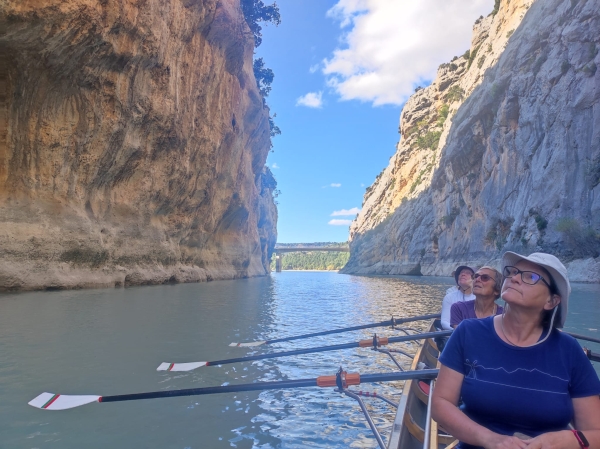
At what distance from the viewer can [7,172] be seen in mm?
16266

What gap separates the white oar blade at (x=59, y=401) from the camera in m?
4.41

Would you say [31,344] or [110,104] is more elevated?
[110,104]

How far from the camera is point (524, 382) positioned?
218cm

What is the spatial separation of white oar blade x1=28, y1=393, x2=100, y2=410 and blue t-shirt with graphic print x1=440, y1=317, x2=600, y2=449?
3.91 meters

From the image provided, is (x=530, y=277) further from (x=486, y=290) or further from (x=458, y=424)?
(x=486, y=290)

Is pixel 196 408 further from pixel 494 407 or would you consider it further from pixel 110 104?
pixel 110 104

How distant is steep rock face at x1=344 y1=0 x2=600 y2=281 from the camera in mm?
25125

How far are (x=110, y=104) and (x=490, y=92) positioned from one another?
3367cm

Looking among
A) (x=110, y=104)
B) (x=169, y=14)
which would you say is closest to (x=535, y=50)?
(x=169, y=14)

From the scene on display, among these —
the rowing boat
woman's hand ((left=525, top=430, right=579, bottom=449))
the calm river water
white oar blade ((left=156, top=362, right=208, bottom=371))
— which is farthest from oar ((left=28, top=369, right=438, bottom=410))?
white oar blade ((left=156, top=362, right=208, bottom=371))

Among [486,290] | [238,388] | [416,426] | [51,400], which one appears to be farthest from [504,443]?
[51,400]

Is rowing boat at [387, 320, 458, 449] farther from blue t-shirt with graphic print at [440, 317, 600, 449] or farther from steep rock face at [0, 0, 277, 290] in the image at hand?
steep rock face at [0, 0, 277, 290]

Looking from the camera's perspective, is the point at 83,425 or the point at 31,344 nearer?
the point at 83,425

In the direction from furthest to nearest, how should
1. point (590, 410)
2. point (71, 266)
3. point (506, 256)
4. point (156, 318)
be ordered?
point (71, 266)
point (156, 318)
point (506, 256)
point (590, 410)
